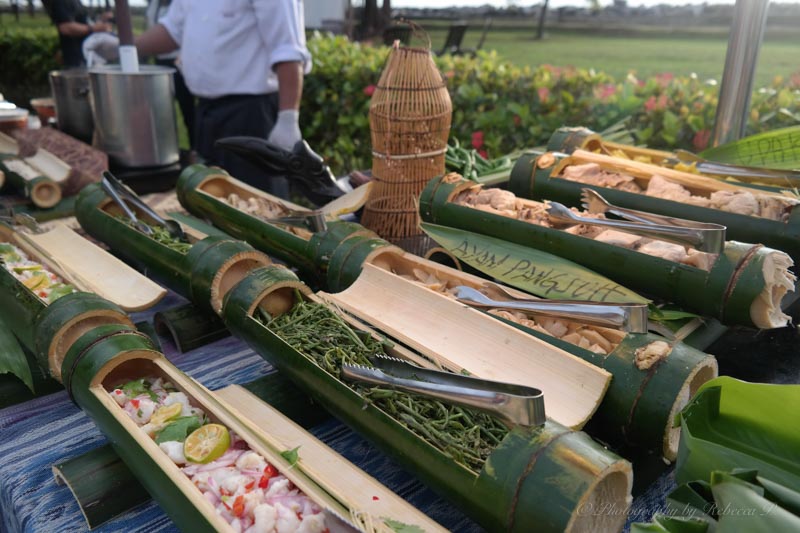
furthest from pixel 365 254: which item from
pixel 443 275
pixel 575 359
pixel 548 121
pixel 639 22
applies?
pixel 639 22

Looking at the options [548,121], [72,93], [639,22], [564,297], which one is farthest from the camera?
[639,22]

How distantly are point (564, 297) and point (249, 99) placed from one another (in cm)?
304

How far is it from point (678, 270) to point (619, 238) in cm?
24

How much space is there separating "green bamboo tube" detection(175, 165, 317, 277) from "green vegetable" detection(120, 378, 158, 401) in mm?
736

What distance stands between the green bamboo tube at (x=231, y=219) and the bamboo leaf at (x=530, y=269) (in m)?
0.45

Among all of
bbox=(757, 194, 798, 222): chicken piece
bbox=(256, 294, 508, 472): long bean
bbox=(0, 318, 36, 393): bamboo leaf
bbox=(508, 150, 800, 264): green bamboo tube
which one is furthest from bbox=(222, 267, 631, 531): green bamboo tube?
bbox=(757, 194, 798, 222): chicken piece

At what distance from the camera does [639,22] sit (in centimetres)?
3219

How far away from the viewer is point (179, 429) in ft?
4.00

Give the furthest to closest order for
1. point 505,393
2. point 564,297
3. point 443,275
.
Result: point 443,275 < point 564,297 < point 505,393

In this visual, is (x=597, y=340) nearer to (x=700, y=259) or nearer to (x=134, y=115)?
(x=700, y=259)

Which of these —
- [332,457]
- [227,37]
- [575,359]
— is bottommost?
[332,457]

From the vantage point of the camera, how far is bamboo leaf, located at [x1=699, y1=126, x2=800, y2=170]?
7.42 feet

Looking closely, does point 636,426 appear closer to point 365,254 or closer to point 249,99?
point 365,254

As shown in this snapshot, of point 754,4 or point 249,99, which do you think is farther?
point 249,99
